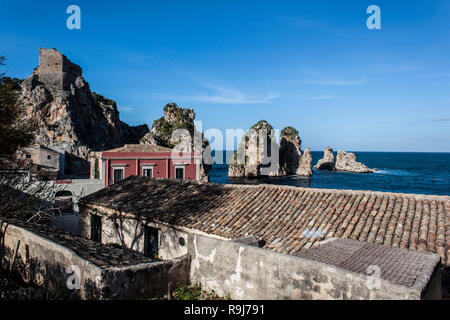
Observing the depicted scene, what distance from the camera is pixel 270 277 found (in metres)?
5.19

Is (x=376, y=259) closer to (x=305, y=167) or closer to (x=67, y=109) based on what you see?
(x=67, y=109)

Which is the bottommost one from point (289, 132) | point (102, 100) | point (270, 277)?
point (270, 277)

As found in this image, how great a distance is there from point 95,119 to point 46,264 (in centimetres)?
6870

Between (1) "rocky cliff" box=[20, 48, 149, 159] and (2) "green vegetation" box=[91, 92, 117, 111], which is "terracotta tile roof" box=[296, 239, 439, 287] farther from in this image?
(2) "green vegetation" box=[91, 92, 117, 111]

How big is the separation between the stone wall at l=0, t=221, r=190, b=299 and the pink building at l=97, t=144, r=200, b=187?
1827cm

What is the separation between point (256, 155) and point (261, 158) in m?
1.95

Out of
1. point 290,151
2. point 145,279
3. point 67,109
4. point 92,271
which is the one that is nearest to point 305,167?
point 290,151

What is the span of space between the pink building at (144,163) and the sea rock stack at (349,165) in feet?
314

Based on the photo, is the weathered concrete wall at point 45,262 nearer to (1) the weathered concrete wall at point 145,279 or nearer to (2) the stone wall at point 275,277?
(1) the weathered concrete wall at point 145,279

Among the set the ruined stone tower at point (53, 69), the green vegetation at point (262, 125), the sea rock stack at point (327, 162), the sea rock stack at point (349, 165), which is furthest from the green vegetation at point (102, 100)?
the sea rock stack at point (349, 165)

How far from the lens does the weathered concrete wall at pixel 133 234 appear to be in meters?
10.8

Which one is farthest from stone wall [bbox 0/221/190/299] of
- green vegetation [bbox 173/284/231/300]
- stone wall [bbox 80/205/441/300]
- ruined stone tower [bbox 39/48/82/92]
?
ruined stone tower [bbox 39/48/82/92]

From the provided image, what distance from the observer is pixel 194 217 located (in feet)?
35.8

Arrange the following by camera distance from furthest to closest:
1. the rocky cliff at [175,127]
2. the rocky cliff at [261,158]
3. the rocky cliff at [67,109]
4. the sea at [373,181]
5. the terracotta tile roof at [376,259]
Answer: the rocky cliff at [261,158] → the sea at [373,181] → the rocky cliff at [175,127] → the rocky cliff at [67,109] → the terracotta tile roof at [376,259]
